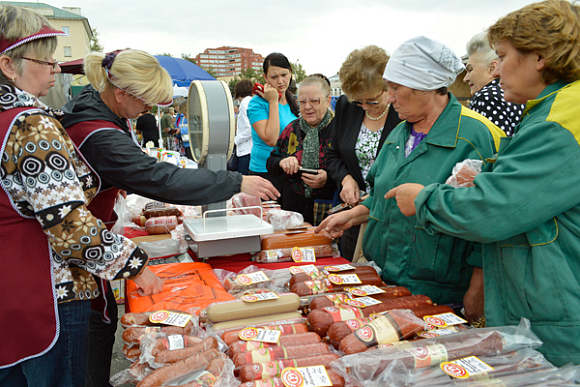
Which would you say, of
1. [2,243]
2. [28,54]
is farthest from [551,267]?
[28,54]

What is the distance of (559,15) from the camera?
46.8 inches

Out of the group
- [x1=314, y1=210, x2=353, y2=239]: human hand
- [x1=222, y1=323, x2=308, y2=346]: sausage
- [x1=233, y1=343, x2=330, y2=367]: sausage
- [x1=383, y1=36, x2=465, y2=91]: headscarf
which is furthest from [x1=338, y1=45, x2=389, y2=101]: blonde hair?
[x1=233, y1=343, x2=330, y2=367]: sausage

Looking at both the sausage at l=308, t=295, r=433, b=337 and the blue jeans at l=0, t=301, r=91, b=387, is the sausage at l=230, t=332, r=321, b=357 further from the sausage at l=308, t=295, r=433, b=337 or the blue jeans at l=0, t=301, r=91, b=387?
the blue jeans at l=0, t=301, r=91, b=387

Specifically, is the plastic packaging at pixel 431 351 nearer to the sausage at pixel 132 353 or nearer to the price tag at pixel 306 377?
the price tag at pixel 306 377

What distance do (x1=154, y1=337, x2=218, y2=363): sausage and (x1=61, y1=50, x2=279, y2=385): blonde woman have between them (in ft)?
2.61

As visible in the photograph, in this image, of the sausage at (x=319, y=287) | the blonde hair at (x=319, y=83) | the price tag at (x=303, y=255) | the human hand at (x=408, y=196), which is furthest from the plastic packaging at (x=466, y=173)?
the blonde hair at (x=319, y=83)

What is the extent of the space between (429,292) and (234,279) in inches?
39.8

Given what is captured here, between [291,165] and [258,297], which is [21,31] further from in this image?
[291,165]

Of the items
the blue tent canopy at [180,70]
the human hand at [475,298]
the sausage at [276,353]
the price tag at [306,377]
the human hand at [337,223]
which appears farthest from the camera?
the blue tent canopy at [180,70]

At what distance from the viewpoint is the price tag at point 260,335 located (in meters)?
1.37

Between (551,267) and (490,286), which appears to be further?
(490,286)

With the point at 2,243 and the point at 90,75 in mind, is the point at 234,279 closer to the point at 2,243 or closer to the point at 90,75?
the point at 2,243

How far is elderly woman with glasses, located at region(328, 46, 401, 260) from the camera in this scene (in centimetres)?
270

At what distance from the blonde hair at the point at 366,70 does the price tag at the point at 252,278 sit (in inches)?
61.4
